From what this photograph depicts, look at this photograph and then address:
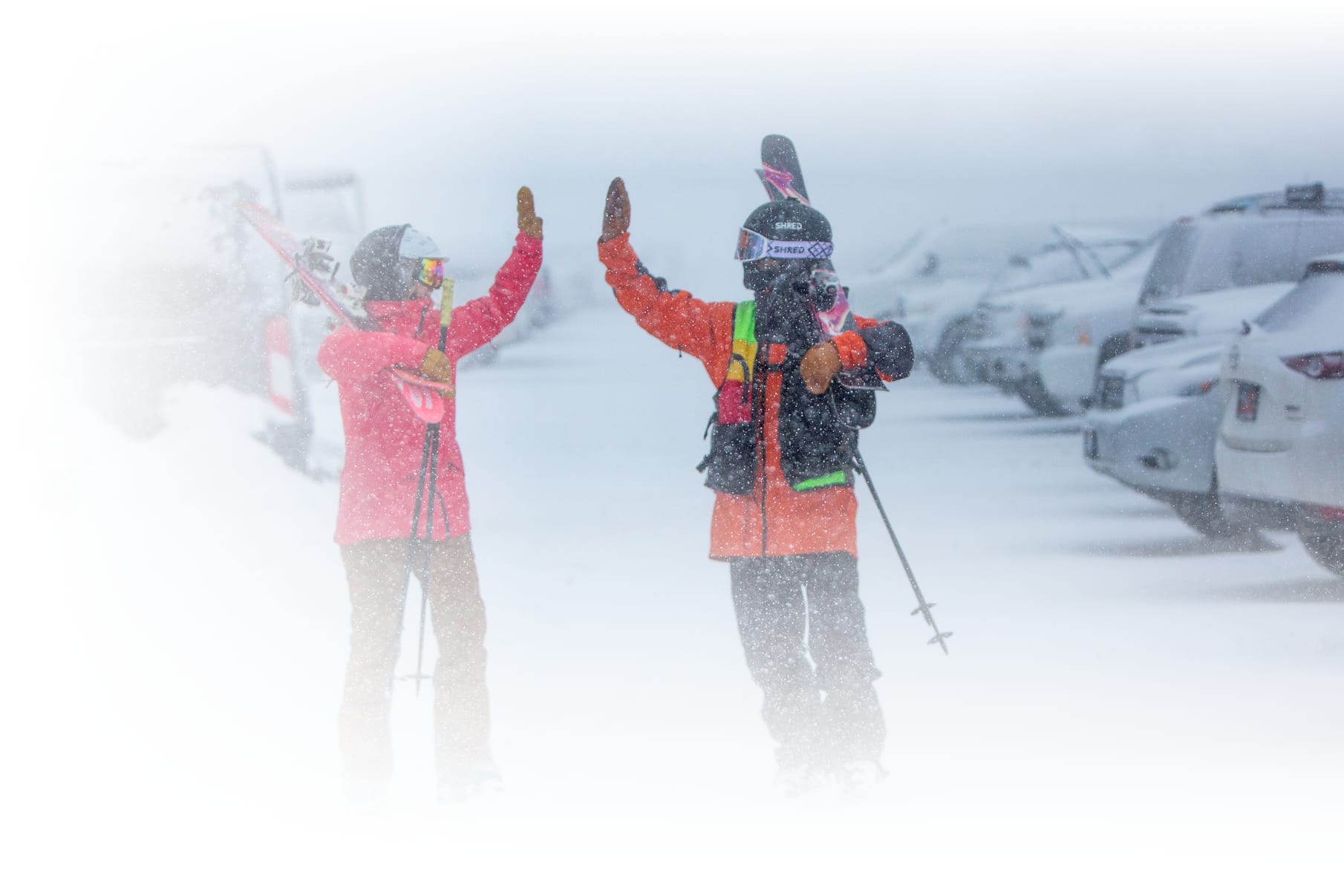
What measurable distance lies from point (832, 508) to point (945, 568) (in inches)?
126

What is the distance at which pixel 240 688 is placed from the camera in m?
5.15

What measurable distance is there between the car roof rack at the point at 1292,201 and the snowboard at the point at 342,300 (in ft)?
18.5

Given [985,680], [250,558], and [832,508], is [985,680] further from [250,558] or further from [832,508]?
[250,558]

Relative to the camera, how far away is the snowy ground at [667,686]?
381 centimetres

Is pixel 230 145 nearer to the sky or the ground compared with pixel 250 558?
nearer to the sky

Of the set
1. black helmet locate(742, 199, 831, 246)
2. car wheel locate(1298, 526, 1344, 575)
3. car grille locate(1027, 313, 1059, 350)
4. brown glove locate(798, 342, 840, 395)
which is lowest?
car wheel locate(1298, 526, 1344, 575)

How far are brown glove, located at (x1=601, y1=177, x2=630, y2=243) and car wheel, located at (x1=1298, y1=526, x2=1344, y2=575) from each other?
3814 millimetres

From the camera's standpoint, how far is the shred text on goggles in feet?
12.4

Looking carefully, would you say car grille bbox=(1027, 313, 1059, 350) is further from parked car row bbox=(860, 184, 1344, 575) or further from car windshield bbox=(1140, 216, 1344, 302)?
car windshield bbox=(1140, 216, 1344, 302)

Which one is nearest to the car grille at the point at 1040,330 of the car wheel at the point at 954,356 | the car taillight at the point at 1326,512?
the car wheel at the point at 954,356

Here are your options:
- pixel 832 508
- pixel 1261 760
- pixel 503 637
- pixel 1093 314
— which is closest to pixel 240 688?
pixel 503 637

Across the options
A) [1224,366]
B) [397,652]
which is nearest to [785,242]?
[397,652]

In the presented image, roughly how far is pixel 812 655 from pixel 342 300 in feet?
4.78

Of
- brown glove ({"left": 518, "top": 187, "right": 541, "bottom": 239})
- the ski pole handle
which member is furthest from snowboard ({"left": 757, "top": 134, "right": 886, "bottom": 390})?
the ski pole handle
